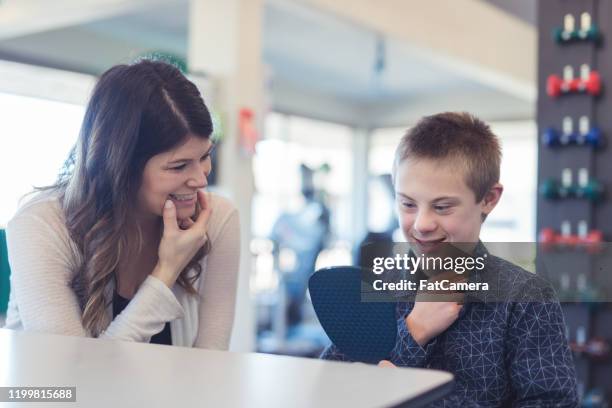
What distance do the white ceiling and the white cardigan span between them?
113 inches

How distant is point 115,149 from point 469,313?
64cm

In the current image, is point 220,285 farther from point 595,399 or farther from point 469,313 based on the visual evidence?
point 595,399

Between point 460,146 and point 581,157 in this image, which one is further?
point 581,157

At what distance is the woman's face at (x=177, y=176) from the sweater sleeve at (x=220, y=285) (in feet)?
0.39

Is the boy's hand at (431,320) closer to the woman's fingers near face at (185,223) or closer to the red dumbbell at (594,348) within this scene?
the woman's fingers near face at (185,223)

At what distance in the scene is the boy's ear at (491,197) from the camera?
1134mm

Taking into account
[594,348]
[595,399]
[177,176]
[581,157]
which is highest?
[581,157]

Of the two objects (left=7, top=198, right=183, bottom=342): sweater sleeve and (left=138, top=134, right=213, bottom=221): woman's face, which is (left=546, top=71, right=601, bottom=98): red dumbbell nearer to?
(left=138, top=134, right=213, bottom=221): woman's face

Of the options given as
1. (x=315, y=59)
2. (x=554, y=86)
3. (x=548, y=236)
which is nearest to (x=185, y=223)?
(x=548, y=236)

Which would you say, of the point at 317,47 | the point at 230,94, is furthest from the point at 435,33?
the point at 230,94

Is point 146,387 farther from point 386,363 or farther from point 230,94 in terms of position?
point 230,94

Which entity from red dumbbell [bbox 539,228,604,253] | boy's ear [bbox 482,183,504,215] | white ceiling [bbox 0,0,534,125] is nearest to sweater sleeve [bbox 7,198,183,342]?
boy's ear [bbox 482,183,504,215]

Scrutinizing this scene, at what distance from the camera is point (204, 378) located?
0.68 meters

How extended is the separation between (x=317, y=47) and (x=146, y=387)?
638cm
